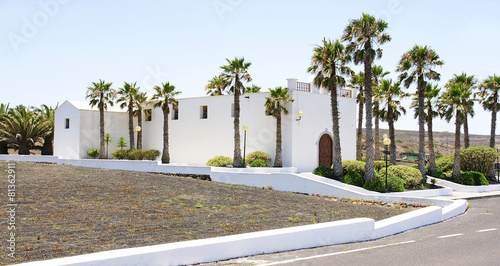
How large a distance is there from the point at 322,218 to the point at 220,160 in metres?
17.0

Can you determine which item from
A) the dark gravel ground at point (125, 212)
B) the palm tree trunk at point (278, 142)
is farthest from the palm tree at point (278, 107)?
the dark gravel ground at point (125, 212)

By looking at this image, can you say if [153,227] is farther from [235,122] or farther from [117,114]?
[117,114]

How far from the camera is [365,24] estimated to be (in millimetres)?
26484

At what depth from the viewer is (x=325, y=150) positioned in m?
31.7

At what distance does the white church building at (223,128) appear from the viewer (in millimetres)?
30203

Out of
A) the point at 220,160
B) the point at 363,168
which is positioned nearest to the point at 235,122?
the point at 220,160

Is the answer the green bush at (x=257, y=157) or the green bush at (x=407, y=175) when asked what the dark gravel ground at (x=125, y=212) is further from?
the green bush at (x=257, y=157)

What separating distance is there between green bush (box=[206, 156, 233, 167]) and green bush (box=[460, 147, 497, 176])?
1917cm

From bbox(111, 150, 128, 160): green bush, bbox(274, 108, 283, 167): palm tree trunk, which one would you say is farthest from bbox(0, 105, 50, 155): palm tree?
bbox(274, 108, 283, 167): palm tree trunk

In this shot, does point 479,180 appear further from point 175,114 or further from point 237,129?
point 175,114

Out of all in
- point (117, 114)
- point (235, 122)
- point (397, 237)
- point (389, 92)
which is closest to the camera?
point (397, 237)

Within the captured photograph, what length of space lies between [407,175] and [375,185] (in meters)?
3.46

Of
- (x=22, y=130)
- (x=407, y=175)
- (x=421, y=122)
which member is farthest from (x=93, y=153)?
(x=421, y=122)

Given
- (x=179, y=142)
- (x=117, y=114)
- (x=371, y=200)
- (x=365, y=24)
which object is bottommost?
(x=371, y=200)
